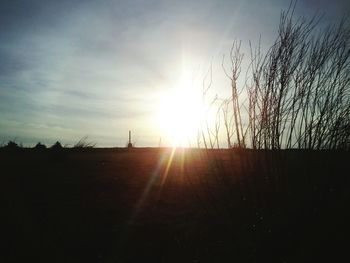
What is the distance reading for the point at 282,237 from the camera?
294 cm

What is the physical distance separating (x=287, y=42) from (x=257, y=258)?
1892 millimetres

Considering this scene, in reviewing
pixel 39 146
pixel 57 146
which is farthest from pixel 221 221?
pixel 39 146

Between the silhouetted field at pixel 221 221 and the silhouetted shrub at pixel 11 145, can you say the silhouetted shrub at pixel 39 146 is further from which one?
the silhouetted field at pixel 221 221

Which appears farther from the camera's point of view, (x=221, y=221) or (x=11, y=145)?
(x=11, y=145)

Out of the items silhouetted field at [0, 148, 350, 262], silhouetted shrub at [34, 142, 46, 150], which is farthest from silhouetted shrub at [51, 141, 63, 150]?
silhouetted field at [0, 148, 350, 262]

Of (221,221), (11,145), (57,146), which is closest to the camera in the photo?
(221,221)

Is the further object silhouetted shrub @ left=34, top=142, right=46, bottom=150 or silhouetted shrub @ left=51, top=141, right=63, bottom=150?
silhouetted shrub @ left=34, top=142, right=46, bottom=150

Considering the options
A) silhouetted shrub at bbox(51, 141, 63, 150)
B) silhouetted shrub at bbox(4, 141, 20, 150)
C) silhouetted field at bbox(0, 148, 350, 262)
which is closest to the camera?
silhouetted field at bbox(0, 148, 350, 262)

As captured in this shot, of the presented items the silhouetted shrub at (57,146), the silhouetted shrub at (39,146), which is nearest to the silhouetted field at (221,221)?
the silhouetted shrub at (57,146)

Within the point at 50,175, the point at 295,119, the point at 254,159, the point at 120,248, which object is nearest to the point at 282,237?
the point at 254,159

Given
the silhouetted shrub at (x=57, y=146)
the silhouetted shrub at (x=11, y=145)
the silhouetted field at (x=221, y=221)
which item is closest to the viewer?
the silhouetted field at (x=221, y=221)

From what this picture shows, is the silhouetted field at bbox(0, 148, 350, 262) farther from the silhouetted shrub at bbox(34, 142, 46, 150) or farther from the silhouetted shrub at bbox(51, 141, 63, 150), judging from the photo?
the silhouetted shrub at bbox(34, 142, 46, 150)

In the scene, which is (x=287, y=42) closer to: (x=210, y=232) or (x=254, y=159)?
(x=254, y=159)

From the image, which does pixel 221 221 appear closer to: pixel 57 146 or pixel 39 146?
pixel 57 146
